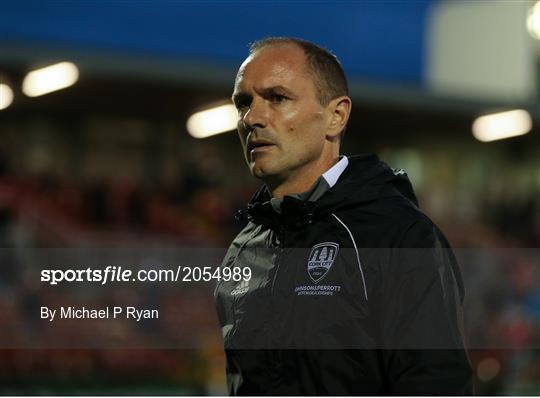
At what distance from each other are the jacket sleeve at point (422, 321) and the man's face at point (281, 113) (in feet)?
1.49

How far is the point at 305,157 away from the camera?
2.88m

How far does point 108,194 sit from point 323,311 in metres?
13.0

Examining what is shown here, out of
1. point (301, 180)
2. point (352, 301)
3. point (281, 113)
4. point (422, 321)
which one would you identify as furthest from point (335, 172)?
point (422, 321)

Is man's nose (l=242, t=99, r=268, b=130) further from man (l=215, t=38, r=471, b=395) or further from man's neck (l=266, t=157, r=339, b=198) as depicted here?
man's neck (l=266, t=157, r=339, b=198)

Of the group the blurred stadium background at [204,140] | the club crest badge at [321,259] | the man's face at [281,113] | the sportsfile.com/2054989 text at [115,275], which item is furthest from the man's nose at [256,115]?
the blurred stadium background at [204,140]

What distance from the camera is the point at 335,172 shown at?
286cm

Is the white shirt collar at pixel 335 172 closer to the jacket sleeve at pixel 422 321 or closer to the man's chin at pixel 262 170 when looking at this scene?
the man's chin at pixel 262 170

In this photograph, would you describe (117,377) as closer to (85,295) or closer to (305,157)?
(85,295)

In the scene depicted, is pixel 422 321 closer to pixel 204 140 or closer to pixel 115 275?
pixel 115 275

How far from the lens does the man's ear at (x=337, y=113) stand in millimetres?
2885

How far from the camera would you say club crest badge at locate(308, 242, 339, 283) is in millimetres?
2646

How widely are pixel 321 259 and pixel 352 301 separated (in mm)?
152

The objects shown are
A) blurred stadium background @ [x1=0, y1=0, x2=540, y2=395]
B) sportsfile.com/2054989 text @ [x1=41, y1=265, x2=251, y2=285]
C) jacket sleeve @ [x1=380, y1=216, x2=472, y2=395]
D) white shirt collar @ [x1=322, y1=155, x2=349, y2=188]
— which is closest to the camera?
jacket sleeve @ [x1=380, y1=216, x2=472, y2=395]

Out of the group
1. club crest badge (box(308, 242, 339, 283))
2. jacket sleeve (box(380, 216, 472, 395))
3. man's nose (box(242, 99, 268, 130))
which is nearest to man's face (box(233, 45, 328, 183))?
man's nose (box(242, 99, 268, 130))
